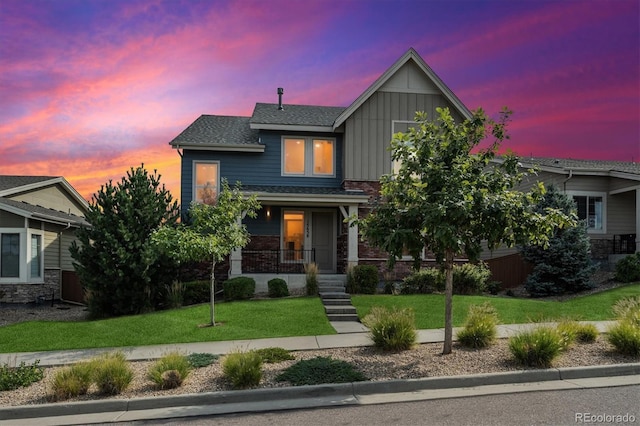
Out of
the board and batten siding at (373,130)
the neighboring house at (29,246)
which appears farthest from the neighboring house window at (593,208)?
the neighboring house at (29,246)

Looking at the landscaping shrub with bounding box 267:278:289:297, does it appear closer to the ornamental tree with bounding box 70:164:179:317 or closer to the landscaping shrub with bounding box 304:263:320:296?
the landscaping shrub with bounding box 304:263:320:296

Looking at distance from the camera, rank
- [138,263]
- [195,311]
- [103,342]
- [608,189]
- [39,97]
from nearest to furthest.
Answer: [103,342]
[195,311]
[138,263]
[39,97]
[608,189]

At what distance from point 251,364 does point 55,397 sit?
2.95 metres

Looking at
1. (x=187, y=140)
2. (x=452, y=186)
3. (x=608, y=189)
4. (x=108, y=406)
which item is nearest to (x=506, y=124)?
(x=452, y=186)

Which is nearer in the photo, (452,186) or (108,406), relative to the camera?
(108,406)

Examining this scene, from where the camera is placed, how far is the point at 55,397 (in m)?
7.02

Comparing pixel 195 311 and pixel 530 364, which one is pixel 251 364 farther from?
pixel 195 311

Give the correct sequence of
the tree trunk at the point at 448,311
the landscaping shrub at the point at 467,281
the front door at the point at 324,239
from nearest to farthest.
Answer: the tree trunk at the point at 448,311 < the landscaping shrub at the point at 467,281 < the front door at the point at 324,239

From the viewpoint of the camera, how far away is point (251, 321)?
1223cm

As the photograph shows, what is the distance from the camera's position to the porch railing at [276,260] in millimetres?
18719

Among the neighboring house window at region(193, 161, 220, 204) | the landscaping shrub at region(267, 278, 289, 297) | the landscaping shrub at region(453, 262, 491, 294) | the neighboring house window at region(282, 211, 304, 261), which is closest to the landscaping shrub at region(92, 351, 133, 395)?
the landscaping shrub at region(267, 278, 289, 297)

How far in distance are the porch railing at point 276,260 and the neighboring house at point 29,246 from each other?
7.61 meters

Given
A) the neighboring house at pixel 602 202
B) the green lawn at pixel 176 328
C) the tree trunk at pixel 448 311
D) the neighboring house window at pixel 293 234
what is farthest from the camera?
the neighboring house at pixel 602 202

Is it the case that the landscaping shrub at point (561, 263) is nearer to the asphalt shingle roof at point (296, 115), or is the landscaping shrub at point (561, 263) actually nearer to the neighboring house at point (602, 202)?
the neighboring house at point (602, 202)
